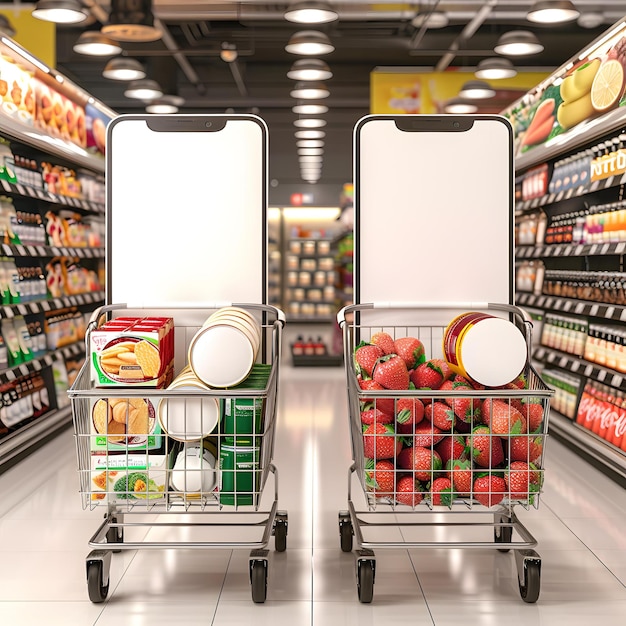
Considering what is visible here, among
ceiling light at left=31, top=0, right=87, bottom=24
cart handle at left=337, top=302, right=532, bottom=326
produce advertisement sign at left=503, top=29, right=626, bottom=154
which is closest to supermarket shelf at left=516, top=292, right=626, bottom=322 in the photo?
produce advertisement sign at left=503, top=29, right=626, bottom=154

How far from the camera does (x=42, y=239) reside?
6.29m

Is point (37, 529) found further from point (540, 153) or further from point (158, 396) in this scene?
point (540, 153)

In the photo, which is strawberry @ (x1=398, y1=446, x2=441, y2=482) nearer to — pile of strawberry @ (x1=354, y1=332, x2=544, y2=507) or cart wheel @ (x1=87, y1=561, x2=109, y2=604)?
pile of strawberry @ (x1=354, y1=332, x2=544, y2=507)

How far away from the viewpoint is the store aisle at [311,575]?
2.94 metres

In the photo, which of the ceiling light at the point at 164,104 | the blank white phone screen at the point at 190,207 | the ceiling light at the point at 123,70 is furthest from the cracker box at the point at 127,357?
the ceiling light at the point at 164,104

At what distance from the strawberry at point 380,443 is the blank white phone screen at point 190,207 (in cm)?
84

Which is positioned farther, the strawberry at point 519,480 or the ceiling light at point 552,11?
the ceiling light at point 552,11

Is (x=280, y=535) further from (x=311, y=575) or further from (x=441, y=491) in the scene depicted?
(x=441, y=491)

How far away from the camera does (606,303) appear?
5527 millimetres

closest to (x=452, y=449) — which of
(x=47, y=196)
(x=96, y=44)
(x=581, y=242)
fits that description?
(x=581, y=242)

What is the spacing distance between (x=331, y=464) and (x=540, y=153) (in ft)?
9.76

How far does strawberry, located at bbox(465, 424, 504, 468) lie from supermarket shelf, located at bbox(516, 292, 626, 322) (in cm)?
253

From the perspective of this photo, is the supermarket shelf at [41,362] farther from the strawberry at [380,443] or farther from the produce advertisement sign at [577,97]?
the produce advertisement sign at [577,97]

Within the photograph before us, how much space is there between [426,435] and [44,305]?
13.2 ft
